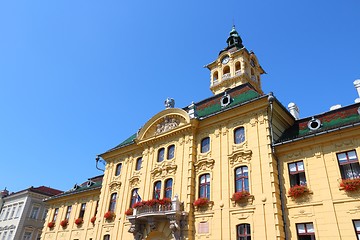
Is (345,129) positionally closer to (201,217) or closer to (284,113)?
(284,113)

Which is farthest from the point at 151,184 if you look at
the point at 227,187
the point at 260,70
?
the point at 260,70

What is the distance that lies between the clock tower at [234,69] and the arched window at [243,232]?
19159mm

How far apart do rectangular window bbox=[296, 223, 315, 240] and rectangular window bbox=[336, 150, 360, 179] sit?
11.8ft

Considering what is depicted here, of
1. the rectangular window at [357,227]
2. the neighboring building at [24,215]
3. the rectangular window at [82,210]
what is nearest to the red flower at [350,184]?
the rectangular window at [357,227]

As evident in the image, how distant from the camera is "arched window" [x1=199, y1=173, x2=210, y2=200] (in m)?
21.8

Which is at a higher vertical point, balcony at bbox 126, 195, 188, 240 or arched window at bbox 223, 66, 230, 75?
arched window at bbox 223, 66, 230, 75

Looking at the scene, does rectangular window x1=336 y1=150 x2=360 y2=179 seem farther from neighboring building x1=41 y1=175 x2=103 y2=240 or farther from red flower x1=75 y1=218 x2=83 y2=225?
red flower x1=75 y1=218 x2=83 y2=225

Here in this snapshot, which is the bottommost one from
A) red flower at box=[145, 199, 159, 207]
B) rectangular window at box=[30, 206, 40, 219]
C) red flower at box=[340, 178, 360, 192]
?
red flower at box=[340, 178, 360, 192]

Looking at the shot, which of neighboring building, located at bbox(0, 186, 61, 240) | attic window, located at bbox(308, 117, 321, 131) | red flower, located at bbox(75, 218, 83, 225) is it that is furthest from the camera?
neighboring building, located at bbox(0, 186, 61, 240)

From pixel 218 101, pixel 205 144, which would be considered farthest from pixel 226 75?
pixel 205 144

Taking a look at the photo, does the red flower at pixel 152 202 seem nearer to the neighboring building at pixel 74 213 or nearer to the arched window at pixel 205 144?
the arched window at pixel 205 144

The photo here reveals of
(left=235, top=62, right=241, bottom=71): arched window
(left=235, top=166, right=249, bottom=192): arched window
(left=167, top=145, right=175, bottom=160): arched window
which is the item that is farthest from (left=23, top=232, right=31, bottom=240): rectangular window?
(left=235, top=62, right=241, bottom=71): arched window

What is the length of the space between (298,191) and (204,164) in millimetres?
7545

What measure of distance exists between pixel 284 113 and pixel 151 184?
13.0 metres
